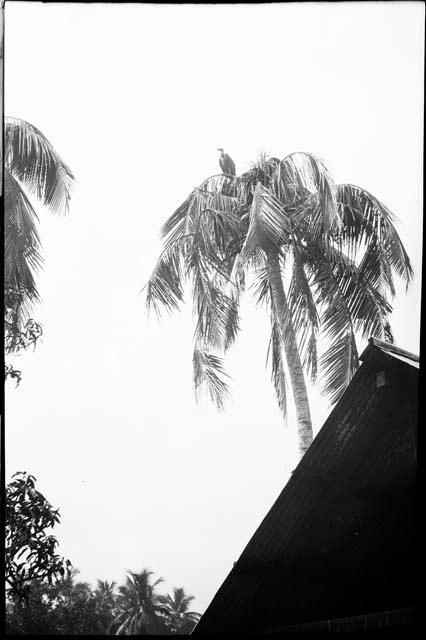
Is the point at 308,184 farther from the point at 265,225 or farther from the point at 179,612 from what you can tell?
the point at 179,612

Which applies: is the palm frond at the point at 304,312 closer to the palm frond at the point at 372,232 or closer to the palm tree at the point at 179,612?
the palm frond at the point at 372,232

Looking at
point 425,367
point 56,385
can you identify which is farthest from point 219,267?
Result: point 425,367

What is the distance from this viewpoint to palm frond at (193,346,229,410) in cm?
1062

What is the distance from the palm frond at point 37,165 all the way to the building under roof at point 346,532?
5.47 m

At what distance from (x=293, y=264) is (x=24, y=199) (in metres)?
3.32

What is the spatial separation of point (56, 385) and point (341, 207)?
221 inches

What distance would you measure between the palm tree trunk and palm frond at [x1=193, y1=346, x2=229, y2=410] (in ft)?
3.16

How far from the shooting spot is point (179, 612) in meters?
14.7

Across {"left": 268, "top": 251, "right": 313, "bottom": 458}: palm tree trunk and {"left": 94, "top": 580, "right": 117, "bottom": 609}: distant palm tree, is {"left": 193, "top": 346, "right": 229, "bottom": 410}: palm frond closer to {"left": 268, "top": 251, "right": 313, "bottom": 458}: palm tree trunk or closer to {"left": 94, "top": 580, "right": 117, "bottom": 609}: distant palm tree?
{"left": 268, "top": 251, "right": 313, "bottom": 458}: palm tree trunk

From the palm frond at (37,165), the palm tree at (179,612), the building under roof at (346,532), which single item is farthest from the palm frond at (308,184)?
the palm tree at (179,612)

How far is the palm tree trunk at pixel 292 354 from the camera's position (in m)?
A: 10.0

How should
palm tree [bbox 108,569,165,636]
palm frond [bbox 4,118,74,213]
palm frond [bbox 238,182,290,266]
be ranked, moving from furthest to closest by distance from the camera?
palm tree [bbox 108,569,165,636], palm frond [bbox 238,182,290,266], palm frond [bbox 4,118,74,213]

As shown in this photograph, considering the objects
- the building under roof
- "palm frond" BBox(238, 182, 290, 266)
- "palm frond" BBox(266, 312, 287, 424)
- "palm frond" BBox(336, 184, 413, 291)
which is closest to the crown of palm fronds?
"palm frond" BBox(238, 182, 290, 266)

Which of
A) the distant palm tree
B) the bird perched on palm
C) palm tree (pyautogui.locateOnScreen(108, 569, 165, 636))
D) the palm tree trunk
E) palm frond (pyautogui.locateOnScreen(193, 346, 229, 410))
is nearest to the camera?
the palm tree trunk
